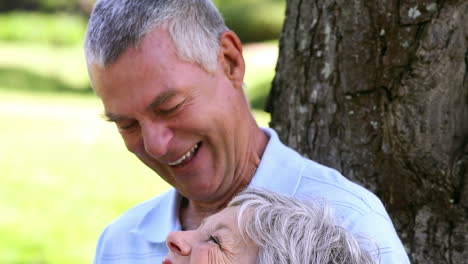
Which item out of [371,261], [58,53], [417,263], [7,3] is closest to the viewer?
[371,261]

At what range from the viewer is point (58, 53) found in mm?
21750

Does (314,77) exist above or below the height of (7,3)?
above

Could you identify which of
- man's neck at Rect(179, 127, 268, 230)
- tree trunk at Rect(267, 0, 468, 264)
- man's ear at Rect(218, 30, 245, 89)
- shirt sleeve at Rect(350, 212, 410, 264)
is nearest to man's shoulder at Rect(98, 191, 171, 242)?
man's neck at Rect(179, 127, 268, 230)

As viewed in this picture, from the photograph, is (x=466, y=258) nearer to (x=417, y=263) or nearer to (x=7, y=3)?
(x=417, y=263)

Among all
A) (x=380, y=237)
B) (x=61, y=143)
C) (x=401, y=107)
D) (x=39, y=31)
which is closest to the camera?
(x=380, y=237)

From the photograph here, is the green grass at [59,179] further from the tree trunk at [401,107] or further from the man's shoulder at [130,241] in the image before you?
the tree trunk at [401,107]

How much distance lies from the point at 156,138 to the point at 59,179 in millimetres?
6867

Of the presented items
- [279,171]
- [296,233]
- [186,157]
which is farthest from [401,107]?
[296,233]

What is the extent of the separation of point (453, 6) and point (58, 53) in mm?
19552

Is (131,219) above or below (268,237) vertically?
below

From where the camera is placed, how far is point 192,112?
8.38ft

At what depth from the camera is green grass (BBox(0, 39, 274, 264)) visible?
714 centimetres

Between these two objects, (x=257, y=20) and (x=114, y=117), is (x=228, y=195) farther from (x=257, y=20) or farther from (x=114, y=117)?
(x=257, y=20)

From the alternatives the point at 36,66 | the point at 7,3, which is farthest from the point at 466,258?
the point at 7,3
